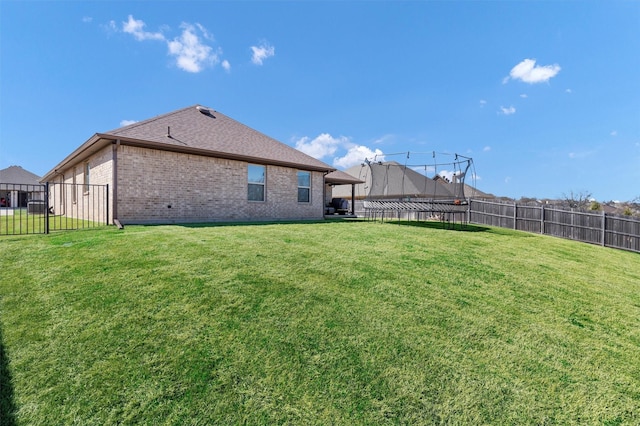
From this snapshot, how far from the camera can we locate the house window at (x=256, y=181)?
1204 centimetres

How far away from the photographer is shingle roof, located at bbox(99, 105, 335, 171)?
32.0 ft

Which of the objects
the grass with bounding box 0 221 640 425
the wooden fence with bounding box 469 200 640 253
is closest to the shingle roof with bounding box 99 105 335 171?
the grass with bounding box 0 221 640 425

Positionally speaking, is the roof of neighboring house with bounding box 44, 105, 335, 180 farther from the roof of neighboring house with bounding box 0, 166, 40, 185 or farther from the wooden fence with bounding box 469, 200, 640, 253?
the roof of neighboring house with bounding box 0, 166, 40, 185

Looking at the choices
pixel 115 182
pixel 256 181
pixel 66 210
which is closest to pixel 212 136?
pixel 256 181

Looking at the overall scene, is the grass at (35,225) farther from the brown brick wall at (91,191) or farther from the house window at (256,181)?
the house window at (256,181)

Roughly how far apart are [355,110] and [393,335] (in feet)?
56.3

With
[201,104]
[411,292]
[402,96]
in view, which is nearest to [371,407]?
[411,292]

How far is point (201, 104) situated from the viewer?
577 inches

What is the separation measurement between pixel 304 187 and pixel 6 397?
490 inches

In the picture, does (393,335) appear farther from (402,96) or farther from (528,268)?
(402,96)

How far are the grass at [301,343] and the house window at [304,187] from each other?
9179 millimetres

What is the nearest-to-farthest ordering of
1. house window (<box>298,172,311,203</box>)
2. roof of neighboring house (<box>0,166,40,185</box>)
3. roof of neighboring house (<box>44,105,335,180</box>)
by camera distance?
roof of neighboring house (<box>44,105,335,180</box>), house window (<box>298,172,311,203</box>), roof of neighboring house (<box>0,166,40,185</box>)

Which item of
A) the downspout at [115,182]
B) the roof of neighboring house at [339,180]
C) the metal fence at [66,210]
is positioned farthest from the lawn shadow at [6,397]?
the roof of neighboring house at [339,180]

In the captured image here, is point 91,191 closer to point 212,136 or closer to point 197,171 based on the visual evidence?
point 197,171
